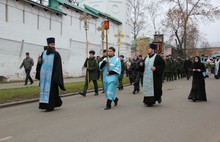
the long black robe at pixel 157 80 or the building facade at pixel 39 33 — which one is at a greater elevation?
the building facade at pixel 39 33

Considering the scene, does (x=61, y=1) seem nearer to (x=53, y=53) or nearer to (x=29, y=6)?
(x=29, y=6)

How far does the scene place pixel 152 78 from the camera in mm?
9836

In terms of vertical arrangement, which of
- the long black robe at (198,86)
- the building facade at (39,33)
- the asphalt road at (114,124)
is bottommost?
the asphalt road at (114,124)

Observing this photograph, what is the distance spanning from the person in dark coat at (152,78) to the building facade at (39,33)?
1220 centimetres

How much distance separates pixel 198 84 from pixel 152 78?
2.19m

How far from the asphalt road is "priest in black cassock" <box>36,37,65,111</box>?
30cm

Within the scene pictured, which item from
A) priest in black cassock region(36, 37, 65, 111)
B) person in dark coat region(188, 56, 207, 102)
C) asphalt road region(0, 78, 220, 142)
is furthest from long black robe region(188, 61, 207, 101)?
priest in black cassock region(36, 37, 65, 111)

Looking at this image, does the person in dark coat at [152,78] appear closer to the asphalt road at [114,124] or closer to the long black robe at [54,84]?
the asphalt road at [114,124]

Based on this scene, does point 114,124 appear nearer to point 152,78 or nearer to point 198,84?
point 152,78

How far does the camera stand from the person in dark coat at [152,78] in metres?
9.70

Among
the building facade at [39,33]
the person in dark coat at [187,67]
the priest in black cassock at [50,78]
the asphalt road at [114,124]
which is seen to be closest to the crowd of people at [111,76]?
the priest in black cassock at [50,78]

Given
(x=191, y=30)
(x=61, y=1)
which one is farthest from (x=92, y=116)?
(x=191, y=30)

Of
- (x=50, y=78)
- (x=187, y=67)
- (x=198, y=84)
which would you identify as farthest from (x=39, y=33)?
(x=198, y=84)

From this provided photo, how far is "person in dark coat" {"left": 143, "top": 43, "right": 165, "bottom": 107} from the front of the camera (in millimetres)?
9703
